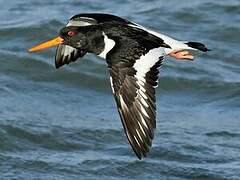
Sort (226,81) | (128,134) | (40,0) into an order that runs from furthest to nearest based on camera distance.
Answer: (40,0)
(226,81)
(128,134)

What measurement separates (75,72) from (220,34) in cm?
256

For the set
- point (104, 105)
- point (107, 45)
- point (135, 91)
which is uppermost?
point (107, 45)

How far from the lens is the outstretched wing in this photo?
716 cm

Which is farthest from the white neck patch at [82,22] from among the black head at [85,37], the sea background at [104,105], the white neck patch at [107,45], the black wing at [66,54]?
the sea background at [104,105]

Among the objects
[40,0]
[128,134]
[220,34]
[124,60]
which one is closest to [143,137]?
[128,134]

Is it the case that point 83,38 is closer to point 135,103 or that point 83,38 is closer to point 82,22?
point 82,22

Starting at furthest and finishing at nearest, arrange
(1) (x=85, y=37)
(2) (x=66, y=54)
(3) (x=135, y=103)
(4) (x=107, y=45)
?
(2) (x=66, y=54), (1) (x=85, y=37), (4) (x=107, y=45), (3) (x=135, y=103)

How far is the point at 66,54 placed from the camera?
866cm

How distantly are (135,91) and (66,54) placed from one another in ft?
5.18

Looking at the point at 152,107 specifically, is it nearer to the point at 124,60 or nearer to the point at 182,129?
the point at 124,60

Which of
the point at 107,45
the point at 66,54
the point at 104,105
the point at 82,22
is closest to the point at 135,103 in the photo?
the point at 107,45

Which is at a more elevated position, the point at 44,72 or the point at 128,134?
the point at 128,134

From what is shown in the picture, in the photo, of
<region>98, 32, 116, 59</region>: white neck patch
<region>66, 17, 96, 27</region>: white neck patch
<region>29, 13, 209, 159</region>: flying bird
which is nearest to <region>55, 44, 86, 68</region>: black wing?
<region>66, 17, 96, 27</region>: white neck patch

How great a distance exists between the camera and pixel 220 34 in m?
13.0
